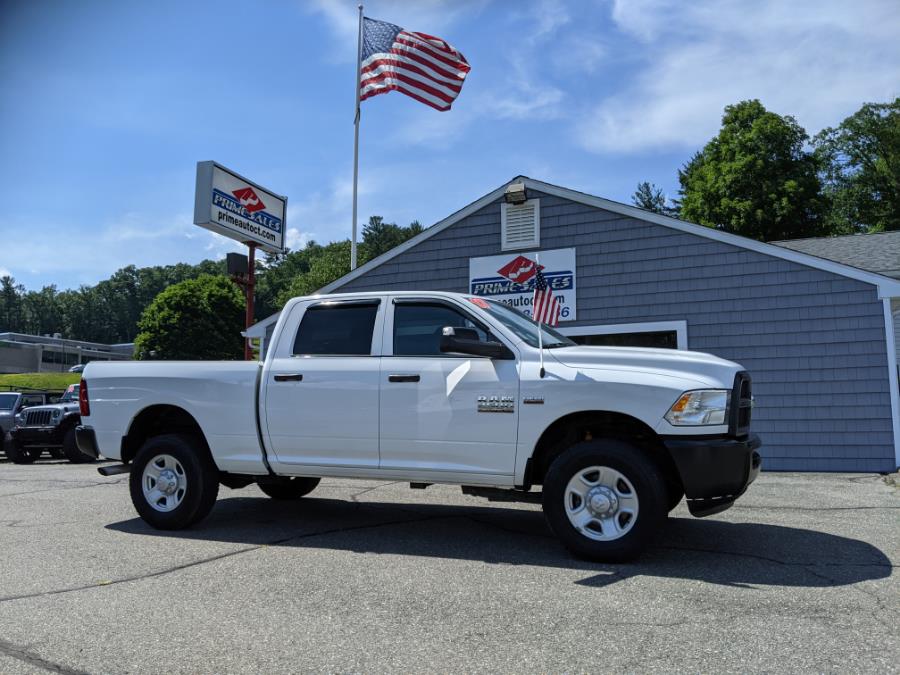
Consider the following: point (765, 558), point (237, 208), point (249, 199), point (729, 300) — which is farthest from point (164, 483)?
point (249, 199)

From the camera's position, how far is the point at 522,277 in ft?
42.9

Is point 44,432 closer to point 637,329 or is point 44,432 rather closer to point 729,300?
point 637,329

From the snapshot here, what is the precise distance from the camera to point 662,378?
4844 mm

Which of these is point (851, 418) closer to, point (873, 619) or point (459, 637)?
point (873, 619)

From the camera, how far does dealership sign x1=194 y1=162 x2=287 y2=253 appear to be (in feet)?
54.4

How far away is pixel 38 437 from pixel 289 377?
12.4 meters

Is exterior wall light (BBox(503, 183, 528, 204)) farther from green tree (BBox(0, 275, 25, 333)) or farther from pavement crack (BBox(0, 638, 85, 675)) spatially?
green tree (BBox(0, 275, 25, 333))

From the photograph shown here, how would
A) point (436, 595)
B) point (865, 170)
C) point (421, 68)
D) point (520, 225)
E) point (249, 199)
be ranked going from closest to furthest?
point (436, 595) → point (520, 225) → point (421, 68) → point (249, 199) → point (865, 170)

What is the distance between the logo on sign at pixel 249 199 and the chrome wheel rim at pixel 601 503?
1466cm

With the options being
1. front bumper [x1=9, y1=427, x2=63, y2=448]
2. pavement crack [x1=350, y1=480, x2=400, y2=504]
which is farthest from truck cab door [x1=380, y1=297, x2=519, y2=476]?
front bumper [x1=9, y1=427, x2=63, y2=448]

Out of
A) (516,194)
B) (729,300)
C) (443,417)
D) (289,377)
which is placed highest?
(516,194)

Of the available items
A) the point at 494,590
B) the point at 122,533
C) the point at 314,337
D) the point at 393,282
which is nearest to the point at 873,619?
the point at 494,590

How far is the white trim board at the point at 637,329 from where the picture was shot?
1179 centimetres

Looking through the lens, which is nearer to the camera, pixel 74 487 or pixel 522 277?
pixel 74 487
